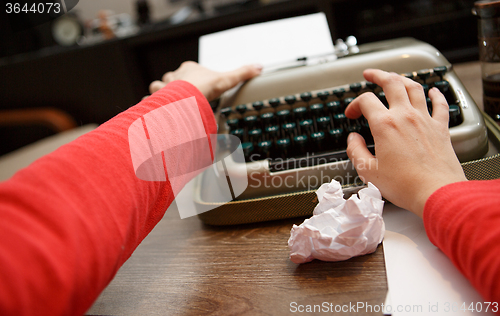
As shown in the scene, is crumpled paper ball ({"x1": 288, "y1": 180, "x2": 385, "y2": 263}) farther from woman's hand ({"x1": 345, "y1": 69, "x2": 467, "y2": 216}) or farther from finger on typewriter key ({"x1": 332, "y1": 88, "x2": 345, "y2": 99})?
finger on typewriter key ({"x1": 332, "y1": 88, "x2": 345, "y2": 99})

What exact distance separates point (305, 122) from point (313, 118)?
68mm

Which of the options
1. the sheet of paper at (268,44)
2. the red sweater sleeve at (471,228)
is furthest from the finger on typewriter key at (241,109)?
the red sweater sleeve at (471,228)

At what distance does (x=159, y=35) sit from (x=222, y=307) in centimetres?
122

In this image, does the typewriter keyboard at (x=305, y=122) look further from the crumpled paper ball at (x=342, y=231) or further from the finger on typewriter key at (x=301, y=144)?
the crumpled paper ball at (x=342, y=231)

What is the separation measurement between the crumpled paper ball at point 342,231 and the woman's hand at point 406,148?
5cm

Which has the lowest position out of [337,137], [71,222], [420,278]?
[420,278]

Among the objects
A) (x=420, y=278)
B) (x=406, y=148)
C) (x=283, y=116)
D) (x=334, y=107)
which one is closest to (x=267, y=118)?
(x=283, y=116)

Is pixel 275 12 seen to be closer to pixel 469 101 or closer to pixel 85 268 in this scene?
pixel 469 101

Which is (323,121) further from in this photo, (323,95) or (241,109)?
(241,109)

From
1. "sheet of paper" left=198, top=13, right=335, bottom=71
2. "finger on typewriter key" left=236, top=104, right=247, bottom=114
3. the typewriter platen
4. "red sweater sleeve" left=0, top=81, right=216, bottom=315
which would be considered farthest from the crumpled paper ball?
"sheet of paper" left=198, top=13, right=335, bottom=71

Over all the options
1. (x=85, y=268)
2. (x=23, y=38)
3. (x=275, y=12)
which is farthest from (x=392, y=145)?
(x=23, y=38)

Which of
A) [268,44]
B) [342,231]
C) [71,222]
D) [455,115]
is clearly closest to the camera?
[71,222]

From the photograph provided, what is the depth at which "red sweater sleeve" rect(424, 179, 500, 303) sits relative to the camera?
38cm

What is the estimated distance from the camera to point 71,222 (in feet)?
1.25
